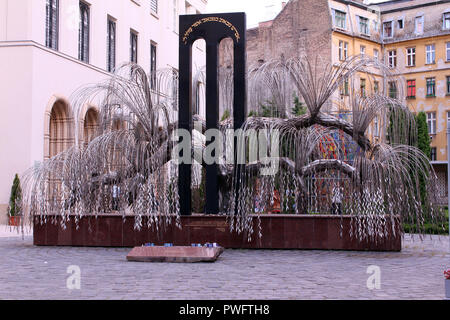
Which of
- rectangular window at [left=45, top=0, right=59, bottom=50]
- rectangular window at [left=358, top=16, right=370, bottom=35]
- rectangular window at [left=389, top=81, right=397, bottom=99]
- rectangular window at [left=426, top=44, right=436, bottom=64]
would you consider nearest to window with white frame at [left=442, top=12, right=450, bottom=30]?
rectangular window at [left=426, top=44, right=436, bottom=64]

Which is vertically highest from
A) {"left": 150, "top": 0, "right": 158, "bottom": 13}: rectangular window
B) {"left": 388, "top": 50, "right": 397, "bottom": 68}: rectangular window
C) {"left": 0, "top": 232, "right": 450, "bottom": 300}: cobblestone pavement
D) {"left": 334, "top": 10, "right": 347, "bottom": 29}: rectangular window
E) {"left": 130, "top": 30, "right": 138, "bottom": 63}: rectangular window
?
{"left": 334, "top": 10, "right": 347, "bottom": 29}: rectangular window

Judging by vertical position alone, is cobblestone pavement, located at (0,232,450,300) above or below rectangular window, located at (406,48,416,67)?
below

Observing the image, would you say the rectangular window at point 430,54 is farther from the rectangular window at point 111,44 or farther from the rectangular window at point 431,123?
the rectangular window at point 111,44

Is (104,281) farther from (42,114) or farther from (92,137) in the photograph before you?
(42,114)

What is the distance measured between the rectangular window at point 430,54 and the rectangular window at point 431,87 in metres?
1.52

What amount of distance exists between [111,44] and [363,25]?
94.6 ft

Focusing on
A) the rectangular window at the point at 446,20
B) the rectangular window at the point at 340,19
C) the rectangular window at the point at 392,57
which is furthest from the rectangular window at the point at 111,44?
the rectangular window at the point at 446,20

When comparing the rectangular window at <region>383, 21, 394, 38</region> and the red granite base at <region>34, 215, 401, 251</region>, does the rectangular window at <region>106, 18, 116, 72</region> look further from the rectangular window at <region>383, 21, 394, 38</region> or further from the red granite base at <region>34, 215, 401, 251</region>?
the rectangular window at <region>383, 21, 394, 38</region>

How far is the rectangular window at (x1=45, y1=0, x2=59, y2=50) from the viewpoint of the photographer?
26.6m

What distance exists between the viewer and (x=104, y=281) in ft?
32.1

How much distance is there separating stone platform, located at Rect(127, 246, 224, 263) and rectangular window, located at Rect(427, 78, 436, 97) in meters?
45.0

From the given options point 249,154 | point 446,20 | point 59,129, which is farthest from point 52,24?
point 446,20

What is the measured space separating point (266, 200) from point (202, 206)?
3.00m
